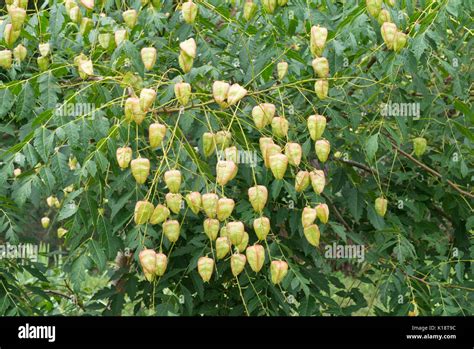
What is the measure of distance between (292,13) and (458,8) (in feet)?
1.81

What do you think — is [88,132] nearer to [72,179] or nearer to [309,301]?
[72,179]

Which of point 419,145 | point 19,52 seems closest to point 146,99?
point 19,52

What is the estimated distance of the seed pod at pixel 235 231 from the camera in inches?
86.4

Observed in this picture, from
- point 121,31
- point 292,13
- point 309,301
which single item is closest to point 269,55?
point 292,13

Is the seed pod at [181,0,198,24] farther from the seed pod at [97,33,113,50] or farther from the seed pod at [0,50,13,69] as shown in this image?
the seed pod at [0,50,13,69]

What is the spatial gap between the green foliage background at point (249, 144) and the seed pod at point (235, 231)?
0.22m

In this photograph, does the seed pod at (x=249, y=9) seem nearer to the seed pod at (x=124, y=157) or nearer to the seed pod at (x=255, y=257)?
the seed pod at (x=124, y=157)

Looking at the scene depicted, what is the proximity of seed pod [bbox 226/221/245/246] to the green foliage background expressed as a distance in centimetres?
22

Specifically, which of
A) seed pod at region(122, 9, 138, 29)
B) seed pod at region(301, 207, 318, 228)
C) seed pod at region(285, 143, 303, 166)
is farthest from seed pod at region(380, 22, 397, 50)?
seed pod at region(122, 9, 138, 29)

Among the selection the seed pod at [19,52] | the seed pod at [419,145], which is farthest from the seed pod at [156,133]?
the seed pod at [419,145]

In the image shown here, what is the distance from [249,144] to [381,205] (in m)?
0.61

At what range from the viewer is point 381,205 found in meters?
2.93

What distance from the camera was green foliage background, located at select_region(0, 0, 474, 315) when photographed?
2.52 metres

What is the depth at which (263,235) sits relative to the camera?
225 cm
